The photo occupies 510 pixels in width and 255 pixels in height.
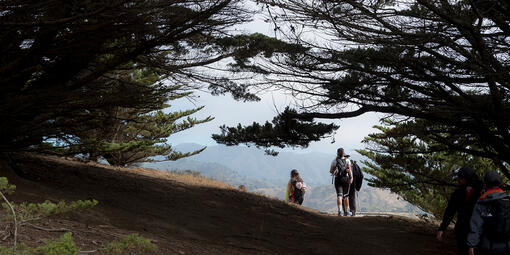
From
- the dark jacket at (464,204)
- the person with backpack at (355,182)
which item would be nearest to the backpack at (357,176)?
the person with backpack at (355,182)

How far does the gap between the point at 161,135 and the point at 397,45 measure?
1389 centimetres

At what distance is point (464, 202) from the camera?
554 centimetres

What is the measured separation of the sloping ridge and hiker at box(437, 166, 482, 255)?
2.08 meters

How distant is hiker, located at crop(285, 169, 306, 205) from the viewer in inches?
512

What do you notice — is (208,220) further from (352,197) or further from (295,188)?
(295,188)

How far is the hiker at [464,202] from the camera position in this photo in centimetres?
541

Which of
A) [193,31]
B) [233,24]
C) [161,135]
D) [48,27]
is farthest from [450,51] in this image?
[161,135]

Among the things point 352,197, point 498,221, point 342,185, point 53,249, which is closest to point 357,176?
point 342,185

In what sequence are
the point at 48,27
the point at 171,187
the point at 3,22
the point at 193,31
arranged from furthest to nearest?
the point at 171,187 → the point at 193,31 → the point at 48,27 → the point at 3,22

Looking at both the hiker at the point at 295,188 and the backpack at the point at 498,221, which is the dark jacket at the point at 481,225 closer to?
the backpack at the point at 498,221

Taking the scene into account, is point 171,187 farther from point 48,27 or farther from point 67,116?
point 48,27

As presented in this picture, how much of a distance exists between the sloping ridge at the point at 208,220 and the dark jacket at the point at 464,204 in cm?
213

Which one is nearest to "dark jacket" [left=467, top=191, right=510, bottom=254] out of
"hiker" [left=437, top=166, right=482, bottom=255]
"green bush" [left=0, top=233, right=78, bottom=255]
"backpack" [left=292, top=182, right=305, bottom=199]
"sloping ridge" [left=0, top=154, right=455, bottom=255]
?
"hiker" [left=437, top=166, right=482, bottom=255]

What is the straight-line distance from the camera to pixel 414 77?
24.8ft
